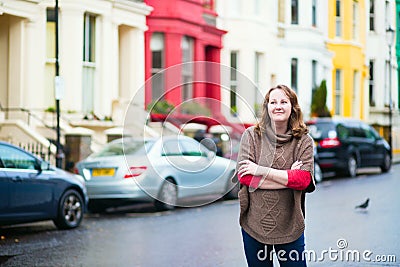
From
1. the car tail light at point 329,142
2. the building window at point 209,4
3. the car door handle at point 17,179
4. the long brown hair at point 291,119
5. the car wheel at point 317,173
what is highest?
the building window at point 209,4

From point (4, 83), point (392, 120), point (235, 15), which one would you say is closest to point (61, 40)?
point (4, 83)

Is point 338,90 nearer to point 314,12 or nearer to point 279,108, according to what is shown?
point 314,12

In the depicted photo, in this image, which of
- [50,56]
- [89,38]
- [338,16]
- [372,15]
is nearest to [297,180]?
[372,15]

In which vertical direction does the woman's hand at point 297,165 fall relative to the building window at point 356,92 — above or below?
below

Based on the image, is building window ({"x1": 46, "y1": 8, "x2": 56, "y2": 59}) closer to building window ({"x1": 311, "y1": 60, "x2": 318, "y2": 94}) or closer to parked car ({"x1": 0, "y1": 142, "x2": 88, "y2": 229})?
building window ({"x1": 311, "y1": 60, "x2": 318, "y2": 94})

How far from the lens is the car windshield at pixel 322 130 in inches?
773

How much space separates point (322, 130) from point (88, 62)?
20.9ft

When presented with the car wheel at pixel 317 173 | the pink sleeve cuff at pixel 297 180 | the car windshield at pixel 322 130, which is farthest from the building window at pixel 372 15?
the car windshield at pixel 322 130

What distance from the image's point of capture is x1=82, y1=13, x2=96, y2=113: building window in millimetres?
22156

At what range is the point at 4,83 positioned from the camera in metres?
20.6

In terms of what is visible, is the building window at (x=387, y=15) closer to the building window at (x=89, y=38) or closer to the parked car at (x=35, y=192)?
the parked car at (x=35, y=192)

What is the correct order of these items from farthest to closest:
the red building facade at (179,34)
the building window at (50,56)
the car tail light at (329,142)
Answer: the red building facade at (179,34), the building window at (50,56), the car tail light at (329,142)

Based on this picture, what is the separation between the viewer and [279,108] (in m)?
5.03

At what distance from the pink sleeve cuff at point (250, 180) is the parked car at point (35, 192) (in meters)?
7.34
